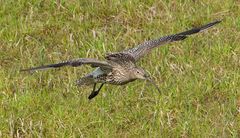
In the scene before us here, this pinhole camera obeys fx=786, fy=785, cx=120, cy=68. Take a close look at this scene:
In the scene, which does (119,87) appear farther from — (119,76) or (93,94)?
(119,76)

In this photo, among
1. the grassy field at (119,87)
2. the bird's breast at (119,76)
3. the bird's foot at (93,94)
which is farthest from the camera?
the bird's foot at (93,94)

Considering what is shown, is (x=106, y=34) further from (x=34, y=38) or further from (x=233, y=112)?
(x=233, y=112)

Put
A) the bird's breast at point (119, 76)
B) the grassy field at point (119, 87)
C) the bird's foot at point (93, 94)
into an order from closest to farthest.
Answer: the bird's breast at point (119, 76), the grassy field at point (119, 87), the bird's foot at point (93, 94)

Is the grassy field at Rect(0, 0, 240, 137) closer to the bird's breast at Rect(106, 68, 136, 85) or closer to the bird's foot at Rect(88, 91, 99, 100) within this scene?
the bird's foot at Rect(88, 91, 99, 100)

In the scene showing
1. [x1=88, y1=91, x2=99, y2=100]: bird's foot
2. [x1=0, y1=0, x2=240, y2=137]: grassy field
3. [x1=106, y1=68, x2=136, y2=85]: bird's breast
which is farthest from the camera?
[x1=88, y1=91, x2=99, y2=100]: bird's foot

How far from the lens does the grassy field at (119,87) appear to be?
26.0 feet

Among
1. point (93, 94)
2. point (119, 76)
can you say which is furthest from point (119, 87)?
point (119, 76)

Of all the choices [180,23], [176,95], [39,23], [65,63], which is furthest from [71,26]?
[65,63]

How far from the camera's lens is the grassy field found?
312 inches

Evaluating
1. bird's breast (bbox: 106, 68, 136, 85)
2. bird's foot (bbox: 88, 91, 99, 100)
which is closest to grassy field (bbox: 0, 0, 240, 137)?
bird's foot (bbox: 88, 91, 99, 100)

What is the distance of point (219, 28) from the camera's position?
1015 cm

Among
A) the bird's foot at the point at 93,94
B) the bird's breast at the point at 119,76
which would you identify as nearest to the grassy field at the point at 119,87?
the bird's foot at the point at 93,94

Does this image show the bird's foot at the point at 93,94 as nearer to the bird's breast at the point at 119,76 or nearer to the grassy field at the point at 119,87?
the grassy field at the point at 119,87

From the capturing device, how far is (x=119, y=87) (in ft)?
28.1
